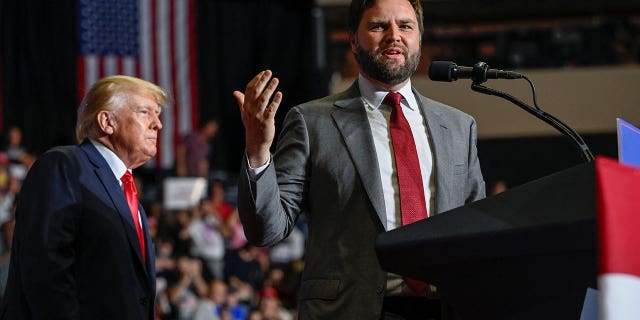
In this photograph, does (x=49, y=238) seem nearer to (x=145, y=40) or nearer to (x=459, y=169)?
(x=459, y=169)

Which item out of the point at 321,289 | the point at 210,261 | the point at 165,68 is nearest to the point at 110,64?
the point at 165,68

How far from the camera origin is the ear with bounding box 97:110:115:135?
2834 millimetres

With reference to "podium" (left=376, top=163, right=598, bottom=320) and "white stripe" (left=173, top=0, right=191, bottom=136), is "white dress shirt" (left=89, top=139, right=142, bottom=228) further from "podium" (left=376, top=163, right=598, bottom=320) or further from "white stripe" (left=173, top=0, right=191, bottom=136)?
"white stripe" (left=173, top=0, right=191, bottom=136)

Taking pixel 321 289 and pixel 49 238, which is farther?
pixel 49 238

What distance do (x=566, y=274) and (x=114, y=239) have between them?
5.11 feet

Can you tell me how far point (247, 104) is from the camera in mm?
1887

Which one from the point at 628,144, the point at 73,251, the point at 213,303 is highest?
the point at 628,144

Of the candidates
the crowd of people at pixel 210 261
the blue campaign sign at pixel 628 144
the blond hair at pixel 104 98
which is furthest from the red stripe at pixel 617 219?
the crowd of people at pixel 210 261

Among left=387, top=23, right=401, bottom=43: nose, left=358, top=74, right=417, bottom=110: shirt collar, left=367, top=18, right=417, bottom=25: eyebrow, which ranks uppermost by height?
left=367, top=18, right=417, bottom=25: eyebrow

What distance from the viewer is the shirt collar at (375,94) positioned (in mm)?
2389

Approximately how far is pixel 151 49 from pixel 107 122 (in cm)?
747

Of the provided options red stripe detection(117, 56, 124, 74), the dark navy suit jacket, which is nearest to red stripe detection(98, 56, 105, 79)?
red stripe detection(117, 56, 124, 74)

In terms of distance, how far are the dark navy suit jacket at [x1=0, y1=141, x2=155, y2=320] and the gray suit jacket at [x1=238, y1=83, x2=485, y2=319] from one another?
0.58m

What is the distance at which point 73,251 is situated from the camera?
258cm
